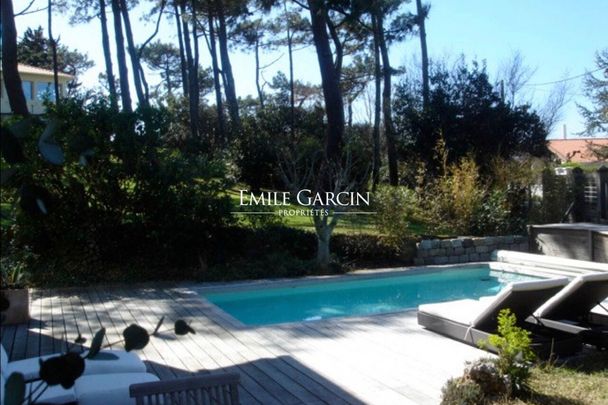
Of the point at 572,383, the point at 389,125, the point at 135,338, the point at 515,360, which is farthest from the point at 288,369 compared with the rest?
the point at 389,125

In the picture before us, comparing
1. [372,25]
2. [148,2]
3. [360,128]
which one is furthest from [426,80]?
[148,2]

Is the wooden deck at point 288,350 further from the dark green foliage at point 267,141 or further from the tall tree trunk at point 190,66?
the tall tree trunk at point 190,66

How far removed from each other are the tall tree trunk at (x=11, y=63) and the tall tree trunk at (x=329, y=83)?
25.2 feet

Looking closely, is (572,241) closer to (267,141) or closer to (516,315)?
(516,315)

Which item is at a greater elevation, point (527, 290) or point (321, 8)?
point (321, 8)

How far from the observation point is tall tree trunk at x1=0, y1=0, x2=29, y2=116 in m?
14.4

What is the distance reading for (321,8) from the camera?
16.8 meters

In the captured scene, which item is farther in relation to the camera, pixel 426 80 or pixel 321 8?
pixel 426 80

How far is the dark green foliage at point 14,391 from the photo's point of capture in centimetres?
139

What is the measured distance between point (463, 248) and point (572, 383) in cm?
840

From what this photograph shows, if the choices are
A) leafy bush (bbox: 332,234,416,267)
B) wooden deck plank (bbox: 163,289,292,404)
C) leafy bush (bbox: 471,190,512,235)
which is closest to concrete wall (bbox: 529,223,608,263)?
leafy bush (bbox: 471,190,512,235)

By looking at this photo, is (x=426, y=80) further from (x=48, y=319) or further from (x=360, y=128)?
(x=48, y=319)

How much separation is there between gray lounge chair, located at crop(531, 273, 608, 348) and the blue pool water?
3238 millimetres

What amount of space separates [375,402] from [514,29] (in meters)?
20.7
